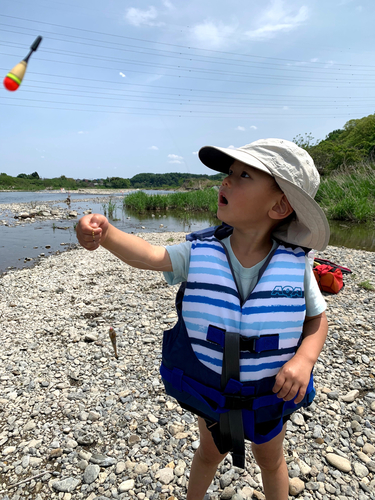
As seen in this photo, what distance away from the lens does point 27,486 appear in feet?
7.32

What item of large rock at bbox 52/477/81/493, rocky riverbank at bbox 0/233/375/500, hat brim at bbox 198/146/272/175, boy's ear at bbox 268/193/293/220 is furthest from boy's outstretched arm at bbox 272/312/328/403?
large rock at bbox 52/477/81/493

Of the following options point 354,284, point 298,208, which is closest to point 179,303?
point 298,208

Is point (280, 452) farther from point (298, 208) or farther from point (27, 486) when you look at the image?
point (27, 486)

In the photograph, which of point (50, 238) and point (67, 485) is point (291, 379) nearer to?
point (67, 485)

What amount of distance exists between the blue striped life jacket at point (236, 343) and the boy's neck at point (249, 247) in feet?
0.28

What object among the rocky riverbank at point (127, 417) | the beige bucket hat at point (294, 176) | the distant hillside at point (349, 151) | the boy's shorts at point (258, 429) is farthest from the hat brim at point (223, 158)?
the distant hillside at point (349, 151)

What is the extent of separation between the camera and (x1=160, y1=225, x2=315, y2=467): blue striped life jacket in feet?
4.54

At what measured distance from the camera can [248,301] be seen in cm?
141

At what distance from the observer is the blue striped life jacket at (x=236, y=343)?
54.4 inches

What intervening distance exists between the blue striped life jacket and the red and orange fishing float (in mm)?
1012

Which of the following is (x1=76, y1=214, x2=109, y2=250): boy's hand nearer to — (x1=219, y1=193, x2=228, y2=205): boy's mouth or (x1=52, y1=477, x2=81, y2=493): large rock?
(x1=219, y1=193, x2=228, y2=205): boy's mouth

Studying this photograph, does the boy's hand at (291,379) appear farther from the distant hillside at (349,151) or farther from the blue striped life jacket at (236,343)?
the distant hillside at (349,151)

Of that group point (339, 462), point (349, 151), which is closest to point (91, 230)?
point (339, 462)

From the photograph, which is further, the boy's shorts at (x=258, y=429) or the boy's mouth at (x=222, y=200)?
the boy's mouth at (x=222, y=200)
